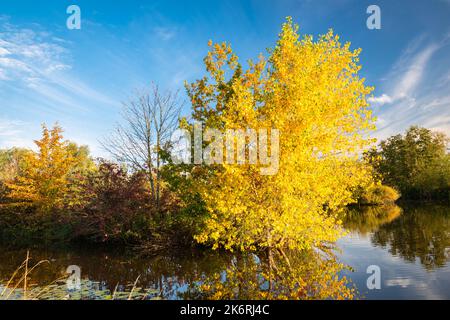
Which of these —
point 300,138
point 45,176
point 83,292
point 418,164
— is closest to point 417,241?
point 300,138

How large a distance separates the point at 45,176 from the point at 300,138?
807 inches

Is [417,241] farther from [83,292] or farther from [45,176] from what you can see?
[45,176]

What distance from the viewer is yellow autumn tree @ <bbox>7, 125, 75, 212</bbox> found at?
20.9 metres

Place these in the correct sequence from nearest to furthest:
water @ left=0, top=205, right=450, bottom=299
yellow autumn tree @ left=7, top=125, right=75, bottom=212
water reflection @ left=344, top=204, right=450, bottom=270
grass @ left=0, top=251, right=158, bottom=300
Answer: grass @ left=0, top=251, right=158, bottom=300 < water @ left=0, top=205, right=450, bottom=299 < water reflection @ left=344, top=204, right=450, bottom=270 < yellow autumn tree @ left=7, top=125, right=75, bottom=212

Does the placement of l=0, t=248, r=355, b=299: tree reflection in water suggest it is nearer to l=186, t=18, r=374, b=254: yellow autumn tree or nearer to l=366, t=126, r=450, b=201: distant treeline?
l=186, t=18, r=374, b=254: yellow autumn tree

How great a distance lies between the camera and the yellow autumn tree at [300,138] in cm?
857

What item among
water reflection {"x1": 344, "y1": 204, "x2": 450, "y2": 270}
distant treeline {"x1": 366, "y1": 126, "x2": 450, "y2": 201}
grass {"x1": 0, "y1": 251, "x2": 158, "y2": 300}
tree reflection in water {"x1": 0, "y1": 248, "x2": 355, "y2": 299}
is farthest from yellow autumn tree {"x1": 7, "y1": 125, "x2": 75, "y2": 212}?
distant treeline {"x1": 366, "y1": 126, "x2": 450, "y2": 201}

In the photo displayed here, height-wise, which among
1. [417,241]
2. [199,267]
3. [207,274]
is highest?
[417,241]

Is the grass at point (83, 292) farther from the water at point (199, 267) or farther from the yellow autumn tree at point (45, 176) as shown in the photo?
the yellow autumn tree at point (45, 176)

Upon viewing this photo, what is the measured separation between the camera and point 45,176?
21.6m

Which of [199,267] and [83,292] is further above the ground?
[83,292]

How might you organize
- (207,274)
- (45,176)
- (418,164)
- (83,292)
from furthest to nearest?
(418,164) < (45,176) < (207,274) < (83,292)

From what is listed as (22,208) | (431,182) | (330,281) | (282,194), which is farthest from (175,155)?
(431,182)

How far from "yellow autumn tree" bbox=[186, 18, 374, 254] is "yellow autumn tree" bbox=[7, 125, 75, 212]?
1624 cm
